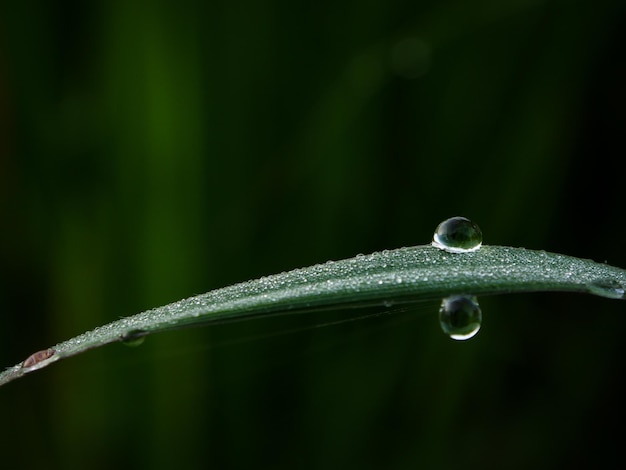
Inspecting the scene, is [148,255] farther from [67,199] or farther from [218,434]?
[218,434]

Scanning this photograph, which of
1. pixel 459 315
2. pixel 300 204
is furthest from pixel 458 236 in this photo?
pixel 300 204

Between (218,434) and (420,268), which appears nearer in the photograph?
(420,268)

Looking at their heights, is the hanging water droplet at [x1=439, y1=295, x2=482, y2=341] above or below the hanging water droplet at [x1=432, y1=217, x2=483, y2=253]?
below

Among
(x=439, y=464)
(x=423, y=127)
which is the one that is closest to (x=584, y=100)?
(x=423, y=127)

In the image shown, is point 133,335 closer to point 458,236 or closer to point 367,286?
point 367,286

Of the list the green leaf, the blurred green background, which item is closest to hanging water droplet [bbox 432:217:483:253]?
the green leaf

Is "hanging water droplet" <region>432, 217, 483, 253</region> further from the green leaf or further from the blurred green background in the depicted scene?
the blurred green background

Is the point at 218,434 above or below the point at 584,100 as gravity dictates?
below

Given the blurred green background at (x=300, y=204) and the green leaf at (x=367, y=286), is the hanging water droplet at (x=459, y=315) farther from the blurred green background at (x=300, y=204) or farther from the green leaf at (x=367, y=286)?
the blurred green background at (x=300, y=204)
